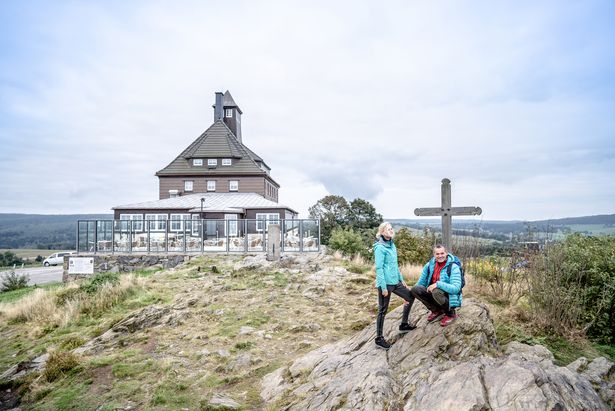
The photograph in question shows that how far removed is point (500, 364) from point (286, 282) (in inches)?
468

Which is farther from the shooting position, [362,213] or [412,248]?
[362,213]

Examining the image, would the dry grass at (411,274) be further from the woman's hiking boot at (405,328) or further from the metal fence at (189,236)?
the metal fence at (189,236)

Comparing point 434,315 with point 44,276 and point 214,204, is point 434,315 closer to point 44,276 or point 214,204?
point 214,204

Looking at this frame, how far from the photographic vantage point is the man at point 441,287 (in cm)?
704

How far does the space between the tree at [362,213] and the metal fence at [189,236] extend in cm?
2960

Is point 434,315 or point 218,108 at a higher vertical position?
point 218,108

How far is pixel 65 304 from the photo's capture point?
16.9 metres

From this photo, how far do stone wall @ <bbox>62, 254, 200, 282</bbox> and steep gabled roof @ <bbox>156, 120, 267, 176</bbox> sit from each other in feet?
61.1

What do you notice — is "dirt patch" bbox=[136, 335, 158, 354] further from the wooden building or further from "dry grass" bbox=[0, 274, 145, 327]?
the wooden building

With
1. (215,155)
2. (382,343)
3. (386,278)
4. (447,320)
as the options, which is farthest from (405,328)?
(215,155)

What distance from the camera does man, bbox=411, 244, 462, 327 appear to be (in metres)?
7.04

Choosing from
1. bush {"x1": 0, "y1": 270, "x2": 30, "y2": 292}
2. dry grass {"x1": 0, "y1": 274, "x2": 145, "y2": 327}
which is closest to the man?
dry grass {"x1": 0, "y1": 274, "x2": 145, "y2": 327}

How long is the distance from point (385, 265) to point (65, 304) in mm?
14367

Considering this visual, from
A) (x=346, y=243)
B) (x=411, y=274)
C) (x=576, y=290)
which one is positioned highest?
(x=346, y=243)
